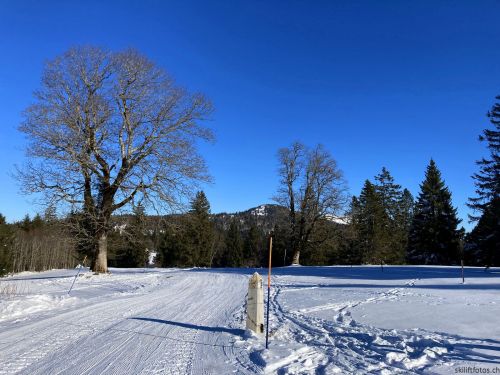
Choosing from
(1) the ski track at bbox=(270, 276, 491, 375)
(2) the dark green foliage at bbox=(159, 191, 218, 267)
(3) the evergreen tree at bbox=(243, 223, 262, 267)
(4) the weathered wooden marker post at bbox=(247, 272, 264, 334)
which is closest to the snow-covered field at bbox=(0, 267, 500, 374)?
(1) the ski track at bbox=(270, 276, 491, 375)

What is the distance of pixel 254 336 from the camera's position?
722cm

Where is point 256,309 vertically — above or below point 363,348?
above

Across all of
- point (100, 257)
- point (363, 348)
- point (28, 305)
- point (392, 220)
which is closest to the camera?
point (363, 348)

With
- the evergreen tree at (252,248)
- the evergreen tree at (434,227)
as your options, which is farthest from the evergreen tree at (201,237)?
the evergreen tree at (434,227)

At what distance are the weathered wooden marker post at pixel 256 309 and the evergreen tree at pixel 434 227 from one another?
3927 centimetres

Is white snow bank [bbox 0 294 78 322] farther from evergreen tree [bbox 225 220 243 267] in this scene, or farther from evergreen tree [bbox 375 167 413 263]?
evergreen tree [bbox 225 220 243 267]

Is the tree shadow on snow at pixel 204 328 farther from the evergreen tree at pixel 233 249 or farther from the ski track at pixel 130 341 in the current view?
the evergreen tree at pixel 233 249

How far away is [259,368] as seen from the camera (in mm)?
5434

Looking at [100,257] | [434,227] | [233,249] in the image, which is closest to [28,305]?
[100,257]

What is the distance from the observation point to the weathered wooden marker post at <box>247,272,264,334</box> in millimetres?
7508

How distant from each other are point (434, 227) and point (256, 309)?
40.0m

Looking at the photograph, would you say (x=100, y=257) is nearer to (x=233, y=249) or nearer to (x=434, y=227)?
(x=434, y=227)

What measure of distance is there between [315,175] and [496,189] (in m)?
14.4

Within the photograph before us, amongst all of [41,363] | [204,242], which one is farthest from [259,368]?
[204,242]
